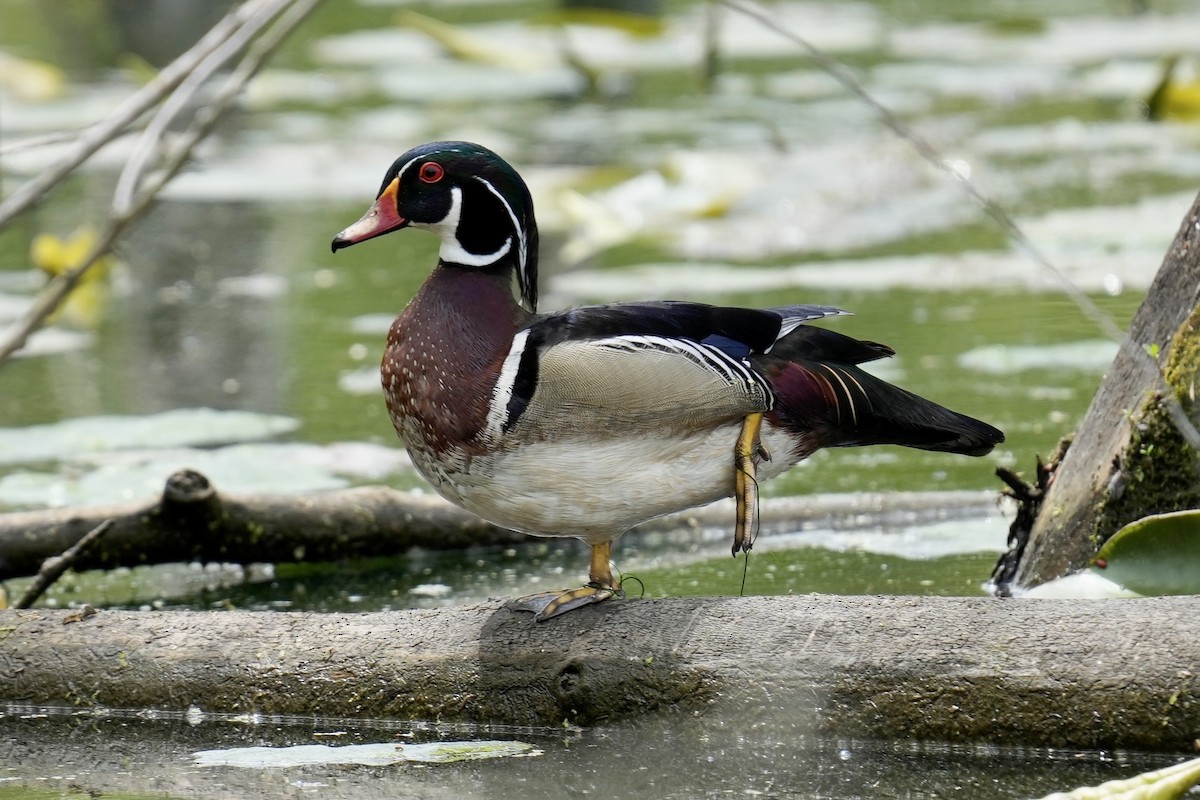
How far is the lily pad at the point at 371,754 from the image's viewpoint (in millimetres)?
2781

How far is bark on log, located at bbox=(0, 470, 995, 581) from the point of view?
382cm

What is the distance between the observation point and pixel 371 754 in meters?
2.81

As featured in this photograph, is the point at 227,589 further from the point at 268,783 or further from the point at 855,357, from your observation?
the point at 855,357

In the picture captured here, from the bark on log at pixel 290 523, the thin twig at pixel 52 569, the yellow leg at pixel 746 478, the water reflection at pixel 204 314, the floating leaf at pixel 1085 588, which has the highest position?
the yellow leg at pixel 746 478

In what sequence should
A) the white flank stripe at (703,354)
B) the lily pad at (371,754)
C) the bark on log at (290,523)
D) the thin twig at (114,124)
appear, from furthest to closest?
1. the bark on log at (290,523)
2. the white flank stripe at (703,354)
3. the lily pad at (371,754)
4. the thin twig at (114,124)

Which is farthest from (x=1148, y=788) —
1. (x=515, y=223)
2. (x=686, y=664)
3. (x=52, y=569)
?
(x=52, y=569)

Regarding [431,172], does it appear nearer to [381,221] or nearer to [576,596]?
[381,221]

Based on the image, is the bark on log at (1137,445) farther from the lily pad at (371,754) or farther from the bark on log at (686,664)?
the lily pad at (371,754)

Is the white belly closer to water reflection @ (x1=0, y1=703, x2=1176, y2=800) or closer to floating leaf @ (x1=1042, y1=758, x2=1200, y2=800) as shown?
water reflection @ (x1=0, y1=703, x2=1176, y2=800)

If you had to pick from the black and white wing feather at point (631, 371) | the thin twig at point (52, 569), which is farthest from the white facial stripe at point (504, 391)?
the thin twig at point (52, 569)

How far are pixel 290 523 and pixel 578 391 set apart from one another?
1.37 metres

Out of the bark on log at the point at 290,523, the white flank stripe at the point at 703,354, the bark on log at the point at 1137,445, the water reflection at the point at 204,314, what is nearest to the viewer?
the white flank stripe at the point at 703,354

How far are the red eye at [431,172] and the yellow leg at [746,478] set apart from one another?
27.7 inches

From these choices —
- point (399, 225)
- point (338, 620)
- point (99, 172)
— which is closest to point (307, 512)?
point (338, 620)
